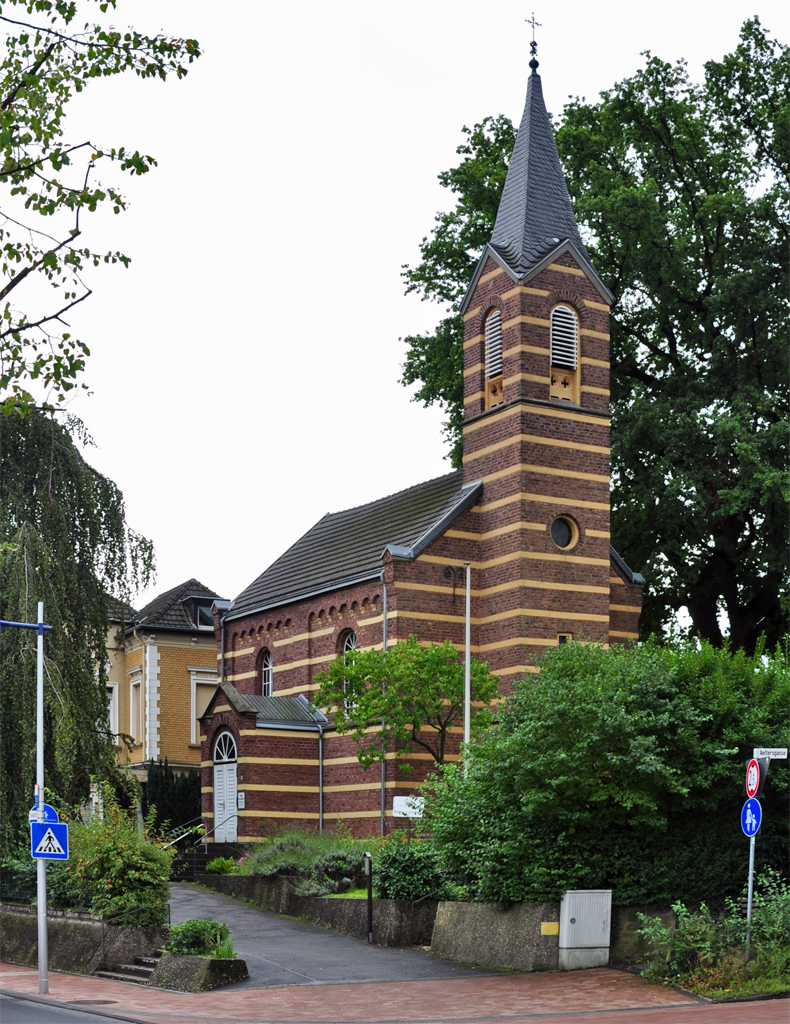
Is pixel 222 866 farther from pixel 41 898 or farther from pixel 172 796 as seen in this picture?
pixel 41 898

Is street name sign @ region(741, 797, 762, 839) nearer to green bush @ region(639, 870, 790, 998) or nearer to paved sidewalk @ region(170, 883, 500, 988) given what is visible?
green bush @ region(639, 870, 790, 998)

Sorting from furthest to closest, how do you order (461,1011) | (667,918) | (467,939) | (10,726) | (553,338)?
(553,338)
(10,726)
(467,939)
(667,918)
(461,1011)

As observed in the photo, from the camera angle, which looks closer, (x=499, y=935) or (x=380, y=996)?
(x=380, y=996)

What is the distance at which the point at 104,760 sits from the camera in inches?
1157

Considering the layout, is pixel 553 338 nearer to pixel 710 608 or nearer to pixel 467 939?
pixel 710 608

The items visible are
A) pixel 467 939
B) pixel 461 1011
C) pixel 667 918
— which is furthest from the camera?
pixel 467 939

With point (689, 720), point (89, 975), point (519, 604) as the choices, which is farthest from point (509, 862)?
point (519, 604)

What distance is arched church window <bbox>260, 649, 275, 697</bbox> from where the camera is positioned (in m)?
44.4

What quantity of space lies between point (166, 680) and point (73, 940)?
1098 inches

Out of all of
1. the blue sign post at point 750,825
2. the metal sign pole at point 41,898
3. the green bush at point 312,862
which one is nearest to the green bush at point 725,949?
the blue sign post at point 750,825

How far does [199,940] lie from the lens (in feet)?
73.2

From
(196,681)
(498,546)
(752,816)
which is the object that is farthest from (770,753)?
(196,681)

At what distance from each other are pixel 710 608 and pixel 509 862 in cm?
2226

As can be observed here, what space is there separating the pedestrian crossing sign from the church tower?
1604cm
